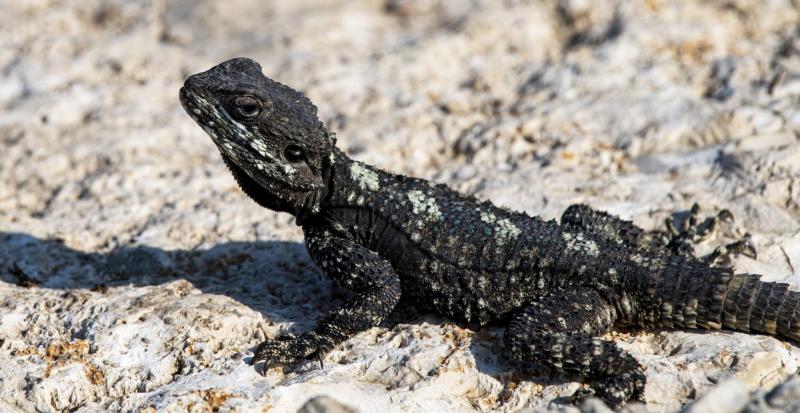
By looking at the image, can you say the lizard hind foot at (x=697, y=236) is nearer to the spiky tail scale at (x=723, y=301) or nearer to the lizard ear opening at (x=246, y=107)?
the spiky tail scale at (x=723, y=301)

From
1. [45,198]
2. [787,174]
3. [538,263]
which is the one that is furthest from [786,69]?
[45,198]

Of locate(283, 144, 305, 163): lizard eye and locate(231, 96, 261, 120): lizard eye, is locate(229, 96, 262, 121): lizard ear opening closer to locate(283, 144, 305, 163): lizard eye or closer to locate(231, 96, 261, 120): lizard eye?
locate(231, 96, 261, 120): lizard eye

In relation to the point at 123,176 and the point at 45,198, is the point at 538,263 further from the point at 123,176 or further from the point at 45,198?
the point at 45,198

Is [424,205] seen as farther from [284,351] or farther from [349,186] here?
[284,351]

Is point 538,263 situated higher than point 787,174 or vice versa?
point 787,174

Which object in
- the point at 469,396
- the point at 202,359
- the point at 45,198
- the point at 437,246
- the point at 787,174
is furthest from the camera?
the point at 45,198

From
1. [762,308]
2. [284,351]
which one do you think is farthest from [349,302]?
[762,308]

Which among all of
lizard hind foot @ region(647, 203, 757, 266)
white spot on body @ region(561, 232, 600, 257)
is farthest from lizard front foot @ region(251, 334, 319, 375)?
lizard hind foot @ region(647, 203, 757, 266)

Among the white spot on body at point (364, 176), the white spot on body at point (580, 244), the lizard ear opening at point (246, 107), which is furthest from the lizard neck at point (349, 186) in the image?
the white spot on body at point (580, 244)
